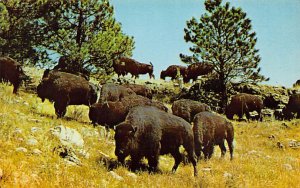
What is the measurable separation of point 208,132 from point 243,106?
1602 centimetres

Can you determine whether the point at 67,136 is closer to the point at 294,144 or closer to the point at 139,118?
the point at 139,118

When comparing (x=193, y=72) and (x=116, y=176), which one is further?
(x=193, y=72)

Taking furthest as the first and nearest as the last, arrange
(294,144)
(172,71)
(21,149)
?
(172,71) < (294,144) < (21,149)

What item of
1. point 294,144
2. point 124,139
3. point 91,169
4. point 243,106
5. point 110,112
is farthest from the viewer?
point 243,106

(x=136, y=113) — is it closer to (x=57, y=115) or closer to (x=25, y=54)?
(x=57, y=115)

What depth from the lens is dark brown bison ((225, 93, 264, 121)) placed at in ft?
92.9

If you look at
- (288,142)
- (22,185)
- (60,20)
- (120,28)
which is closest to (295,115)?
(288,142)

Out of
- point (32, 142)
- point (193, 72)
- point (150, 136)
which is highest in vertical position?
point (193, 72)

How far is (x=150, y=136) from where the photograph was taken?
9.62 meters

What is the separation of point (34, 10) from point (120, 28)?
16.9 feet

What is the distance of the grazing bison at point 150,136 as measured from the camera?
9.10m

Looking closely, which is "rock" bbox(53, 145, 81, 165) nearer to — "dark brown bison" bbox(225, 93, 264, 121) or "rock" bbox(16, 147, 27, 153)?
"rock" bbox(16, 147, 27, 153)

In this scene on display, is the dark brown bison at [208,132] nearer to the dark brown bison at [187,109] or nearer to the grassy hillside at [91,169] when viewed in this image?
the grassy hillside at [91,169]

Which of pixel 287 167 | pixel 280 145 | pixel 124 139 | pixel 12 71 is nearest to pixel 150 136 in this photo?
pixel 124 139
